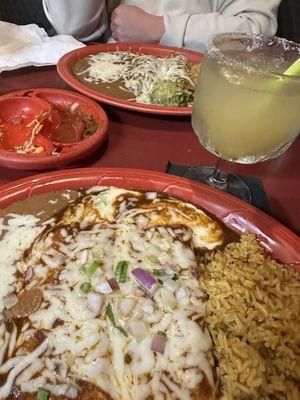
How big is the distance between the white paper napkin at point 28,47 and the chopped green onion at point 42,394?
1553 millimetres

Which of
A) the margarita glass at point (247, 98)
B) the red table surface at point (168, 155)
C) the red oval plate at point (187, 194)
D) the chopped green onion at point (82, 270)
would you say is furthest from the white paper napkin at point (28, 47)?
the chopped green onion at point (82, 270)

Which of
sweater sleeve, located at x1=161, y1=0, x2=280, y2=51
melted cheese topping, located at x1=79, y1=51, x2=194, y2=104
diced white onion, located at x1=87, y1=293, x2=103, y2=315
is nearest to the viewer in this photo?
diced white onion, located at x1=87, y1=293, x2=103, y2=315

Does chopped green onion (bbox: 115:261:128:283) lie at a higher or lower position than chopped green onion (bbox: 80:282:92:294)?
higher

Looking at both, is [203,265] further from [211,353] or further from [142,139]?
[142,139]

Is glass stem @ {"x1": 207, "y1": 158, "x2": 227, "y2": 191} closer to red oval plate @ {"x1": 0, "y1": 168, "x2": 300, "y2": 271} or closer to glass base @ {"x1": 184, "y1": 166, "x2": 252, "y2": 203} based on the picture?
glass base @ {"x1": 184, "y1": 166, "x2": 252, "y2": 203}

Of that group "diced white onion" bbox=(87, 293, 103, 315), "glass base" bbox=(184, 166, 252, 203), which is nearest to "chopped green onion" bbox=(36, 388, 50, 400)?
"diced white onion" bbox=(87, 293, 103, 315)

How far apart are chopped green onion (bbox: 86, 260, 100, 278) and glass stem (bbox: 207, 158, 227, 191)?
599 millimetres

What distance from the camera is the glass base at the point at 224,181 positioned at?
1.30m

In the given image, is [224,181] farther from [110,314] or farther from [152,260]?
[110,314]

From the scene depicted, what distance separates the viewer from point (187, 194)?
111 centimetres

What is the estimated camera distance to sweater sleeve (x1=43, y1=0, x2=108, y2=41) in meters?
2.36

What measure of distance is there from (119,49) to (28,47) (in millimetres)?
505

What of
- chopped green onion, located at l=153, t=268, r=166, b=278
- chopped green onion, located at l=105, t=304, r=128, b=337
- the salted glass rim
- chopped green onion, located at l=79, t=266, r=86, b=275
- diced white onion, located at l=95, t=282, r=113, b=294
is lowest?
chopped green onion, located at l=105, t=304, r=128, b=337

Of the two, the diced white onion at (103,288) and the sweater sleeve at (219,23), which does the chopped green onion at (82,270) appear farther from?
the sweater sleeve at (219,23)
